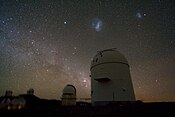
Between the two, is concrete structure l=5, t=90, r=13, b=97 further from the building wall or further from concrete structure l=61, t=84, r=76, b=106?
the building wall

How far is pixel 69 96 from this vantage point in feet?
92.5

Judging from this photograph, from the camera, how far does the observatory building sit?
1555 centimetres

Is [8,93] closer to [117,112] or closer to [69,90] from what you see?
[69,90]

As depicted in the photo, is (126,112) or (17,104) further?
(17,104)

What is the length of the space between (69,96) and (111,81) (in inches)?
599

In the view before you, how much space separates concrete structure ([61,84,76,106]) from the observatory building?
40.1 feet

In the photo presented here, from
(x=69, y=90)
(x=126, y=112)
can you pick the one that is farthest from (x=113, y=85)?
(x=69, y=90)

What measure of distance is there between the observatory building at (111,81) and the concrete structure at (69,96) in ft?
40.1

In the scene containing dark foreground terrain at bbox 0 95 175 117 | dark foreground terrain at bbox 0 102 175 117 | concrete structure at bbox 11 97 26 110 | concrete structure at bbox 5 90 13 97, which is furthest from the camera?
concrete structure at bbox 5 90 13 97

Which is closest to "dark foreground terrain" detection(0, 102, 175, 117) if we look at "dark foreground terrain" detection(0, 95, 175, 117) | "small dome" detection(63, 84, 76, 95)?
"dark foreground terrain" detection(0, 95, 175, 117)

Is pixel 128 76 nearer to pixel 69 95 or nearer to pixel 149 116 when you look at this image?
pixel 149 116

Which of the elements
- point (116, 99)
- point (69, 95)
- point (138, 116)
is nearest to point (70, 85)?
point (69, 95)

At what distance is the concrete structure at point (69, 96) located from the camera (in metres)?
27.5

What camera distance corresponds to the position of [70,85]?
30.3 meters
